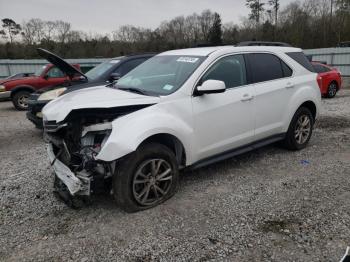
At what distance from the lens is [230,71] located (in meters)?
4.33

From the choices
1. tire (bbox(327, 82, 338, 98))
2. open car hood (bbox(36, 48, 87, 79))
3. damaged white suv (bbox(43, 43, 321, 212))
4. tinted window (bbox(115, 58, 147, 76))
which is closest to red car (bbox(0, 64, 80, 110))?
tinted window (bbox(115, 58, 147, 76))

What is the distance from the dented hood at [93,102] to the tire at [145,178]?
A: 53cm

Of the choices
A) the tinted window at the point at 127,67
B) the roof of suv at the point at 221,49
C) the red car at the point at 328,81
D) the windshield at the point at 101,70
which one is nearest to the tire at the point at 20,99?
the windshield at the point at 101,70

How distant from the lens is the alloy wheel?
136 inches

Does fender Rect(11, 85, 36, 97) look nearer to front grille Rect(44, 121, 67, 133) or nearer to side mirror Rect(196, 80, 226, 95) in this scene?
front grille Rect(44, 121, 67, 133)

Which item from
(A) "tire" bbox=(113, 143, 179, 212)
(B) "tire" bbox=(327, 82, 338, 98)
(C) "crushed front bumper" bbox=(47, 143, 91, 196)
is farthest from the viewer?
(B) "tire" bbox=(327, 82, 338, 98)

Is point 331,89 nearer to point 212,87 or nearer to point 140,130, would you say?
point 212,87

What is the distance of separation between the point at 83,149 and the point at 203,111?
4.99 feet

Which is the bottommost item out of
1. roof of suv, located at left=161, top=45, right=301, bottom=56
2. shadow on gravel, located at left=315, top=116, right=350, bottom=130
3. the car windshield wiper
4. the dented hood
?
shadow on gravel, located at left=315, top=116, right=350, bottom=130

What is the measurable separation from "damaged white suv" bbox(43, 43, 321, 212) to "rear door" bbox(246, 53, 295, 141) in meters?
0.02

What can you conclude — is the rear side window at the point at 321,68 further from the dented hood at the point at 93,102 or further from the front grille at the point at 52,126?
the front grille at the point at 52,126

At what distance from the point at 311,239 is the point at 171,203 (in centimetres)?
157

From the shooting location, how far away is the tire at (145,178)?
332cm

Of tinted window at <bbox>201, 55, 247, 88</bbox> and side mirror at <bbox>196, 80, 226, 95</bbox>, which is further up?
tinted window at <bbox>201, 55, 247, 88</bbox>
